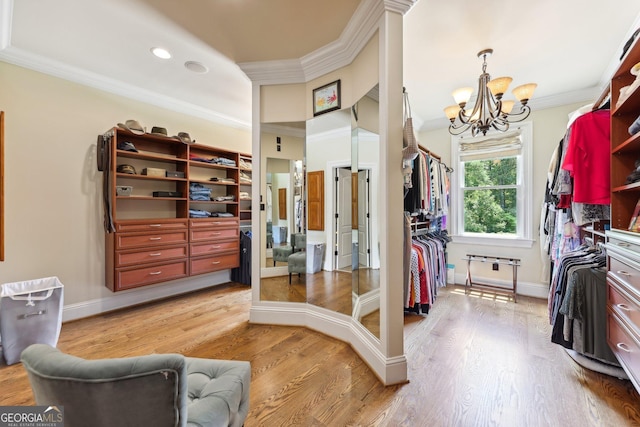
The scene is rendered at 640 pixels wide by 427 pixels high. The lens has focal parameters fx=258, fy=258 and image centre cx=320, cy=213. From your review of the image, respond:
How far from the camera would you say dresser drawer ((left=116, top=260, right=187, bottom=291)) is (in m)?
2.82

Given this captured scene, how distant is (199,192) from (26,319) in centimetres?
203

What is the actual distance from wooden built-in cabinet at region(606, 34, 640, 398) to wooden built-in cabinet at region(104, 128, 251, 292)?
3.90 m

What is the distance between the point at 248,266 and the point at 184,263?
95 centimetres

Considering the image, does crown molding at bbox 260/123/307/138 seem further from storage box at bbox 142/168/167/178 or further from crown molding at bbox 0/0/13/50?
crown molding at bbox 0/0/13/50

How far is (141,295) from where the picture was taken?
10.6ft

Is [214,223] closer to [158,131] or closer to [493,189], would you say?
[158,131]

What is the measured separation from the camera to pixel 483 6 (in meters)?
1.88

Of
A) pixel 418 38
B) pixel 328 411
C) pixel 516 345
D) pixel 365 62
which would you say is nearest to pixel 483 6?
pixel 418 38

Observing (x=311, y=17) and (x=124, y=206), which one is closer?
(x=311, y=17)

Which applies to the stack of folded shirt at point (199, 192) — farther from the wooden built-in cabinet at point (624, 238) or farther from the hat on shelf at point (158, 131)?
the wooden built-in cabinet at point (624, 238)

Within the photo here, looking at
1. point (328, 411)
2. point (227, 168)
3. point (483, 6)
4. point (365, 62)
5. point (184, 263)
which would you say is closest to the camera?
point (328, 411)

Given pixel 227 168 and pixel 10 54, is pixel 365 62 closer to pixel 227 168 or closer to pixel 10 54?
pixel 227 168

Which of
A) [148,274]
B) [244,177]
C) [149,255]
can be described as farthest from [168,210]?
[244,177]

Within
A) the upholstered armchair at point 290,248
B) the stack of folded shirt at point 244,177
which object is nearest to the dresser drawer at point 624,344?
the upholstered armchair at point 290,248
